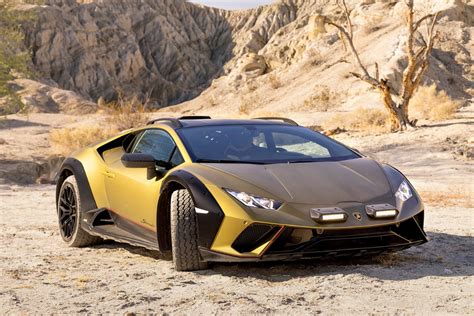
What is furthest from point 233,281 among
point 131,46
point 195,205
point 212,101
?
point 131,46

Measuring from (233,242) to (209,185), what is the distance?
0.50m

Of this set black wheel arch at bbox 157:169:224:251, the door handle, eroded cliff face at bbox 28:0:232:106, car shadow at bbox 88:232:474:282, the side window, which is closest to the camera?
black wheel arch at bbox 157:169:224:251

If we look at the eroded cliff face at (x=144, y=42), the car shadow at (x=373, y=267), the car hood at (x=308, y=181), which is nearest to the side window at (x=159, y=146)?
the car hood at (x=308, y=181)

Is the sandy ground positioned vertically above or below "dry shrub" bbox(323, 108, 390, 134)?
above

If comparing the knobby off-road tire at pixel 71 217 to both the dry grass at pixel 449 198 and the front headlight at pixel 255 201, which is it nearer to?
the front headlight at pixel 255 201

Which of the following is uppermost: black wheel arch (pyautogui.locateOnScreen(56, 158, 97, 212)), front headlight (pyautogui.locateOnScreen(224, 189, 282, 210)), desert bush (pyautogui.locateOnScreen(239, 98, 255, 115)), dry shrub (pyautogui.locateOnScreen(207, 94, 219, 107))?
front headlight (pyautogui.locateOnScreen(224, 189, 282, 210))

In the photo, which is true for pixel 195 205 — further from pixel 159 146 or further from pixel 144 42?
pixel 144 42

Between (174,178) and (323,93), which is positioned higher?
(174,178)

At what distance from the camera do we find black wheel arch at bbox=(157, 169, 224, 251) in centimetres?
575

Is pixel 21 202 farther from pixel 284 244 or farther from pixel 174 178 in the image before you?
pixel 284 244

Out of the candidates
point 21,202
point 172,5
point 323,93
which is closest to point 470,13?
point 323,93

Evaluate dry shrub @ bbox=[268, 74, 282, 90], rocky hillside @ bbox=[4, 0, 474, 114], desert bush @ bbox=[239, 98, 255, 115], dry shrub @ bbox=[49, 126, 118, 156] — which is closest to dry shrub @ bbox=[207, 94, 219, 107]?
rocky hillside @ bbox=[4, 0, 474, 114]

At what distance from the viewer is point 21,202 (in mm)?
14109

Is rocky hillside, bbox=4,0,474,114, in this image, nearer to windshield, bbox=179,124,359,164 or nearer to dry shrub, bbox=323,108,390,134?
dry shrub, bbox=323,108,390,134
